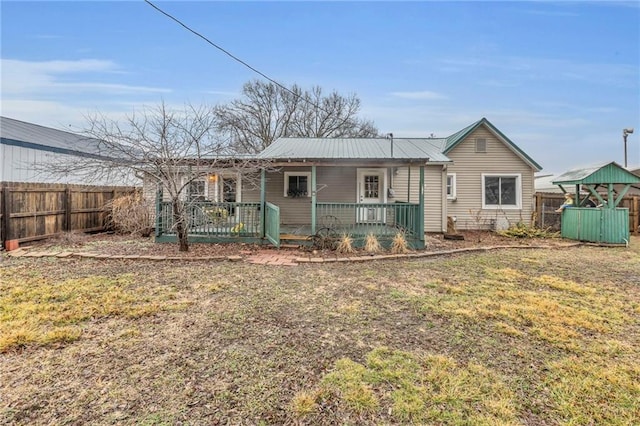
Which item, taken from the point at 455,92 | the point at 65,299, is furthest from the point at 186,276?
the point at 455,92

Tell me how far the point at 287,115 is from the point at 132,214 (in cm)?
1859

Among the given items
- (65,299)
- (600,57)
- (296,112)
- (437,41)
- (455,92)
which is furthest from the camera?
(296,112)

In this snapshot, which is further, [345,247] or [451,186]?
[451,186]

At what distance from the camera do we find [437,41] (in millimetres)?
13172

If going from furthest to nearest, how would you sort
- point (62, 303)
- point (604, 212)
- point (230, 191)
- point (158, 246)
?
point (230, 191) < point (604, 212) < point (158, 246) < point (62, 303)

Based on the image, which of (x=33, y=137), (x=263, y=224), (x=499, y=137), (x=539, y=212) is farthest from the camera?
(x=33, y=137)

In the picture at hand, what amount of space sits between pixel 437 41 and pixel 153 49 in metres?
11.6

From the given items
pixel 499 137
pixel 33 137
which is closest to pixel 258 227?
pixel 499 137

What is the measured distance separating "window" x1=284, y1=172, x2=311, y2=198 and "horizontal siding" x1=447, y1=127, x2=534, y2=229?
6377mm

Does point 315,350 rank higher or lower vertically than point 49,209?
A: lower

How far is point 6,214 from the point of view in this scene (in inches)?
287

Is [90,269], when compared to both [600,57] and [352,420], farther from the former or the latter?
[600,57]

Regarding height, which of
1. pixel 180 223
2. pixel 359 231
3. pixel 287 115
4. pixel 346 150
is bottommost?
pixel 359 231

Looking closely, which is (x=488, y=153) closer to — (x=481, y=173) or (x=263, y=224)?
(x=481, y=173)
